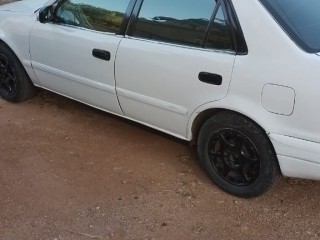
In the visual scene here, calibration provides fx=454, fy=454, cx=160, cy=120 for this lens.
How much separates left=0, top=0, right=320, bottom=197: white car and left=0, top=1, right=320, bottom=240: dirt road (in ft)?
0.79

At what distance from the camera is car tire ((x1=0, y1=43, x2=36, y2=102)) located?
16.1 feet

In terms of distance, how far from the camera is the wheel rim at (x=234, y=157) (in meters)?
3.24

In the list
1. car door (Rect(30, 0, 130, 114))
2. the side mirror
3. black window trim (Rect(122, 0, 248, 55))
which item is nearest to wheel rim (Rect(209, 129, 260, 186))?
black window trim (Rect(122, 0, 248, 55))

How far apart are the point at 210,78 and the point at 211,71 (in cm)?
5

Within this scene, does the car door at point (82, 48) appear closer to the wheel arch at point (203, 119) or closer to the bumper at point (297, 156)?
the wheel arch at point (203, 119)

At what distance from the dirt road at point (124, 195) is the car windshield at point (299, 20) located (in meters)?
1.20

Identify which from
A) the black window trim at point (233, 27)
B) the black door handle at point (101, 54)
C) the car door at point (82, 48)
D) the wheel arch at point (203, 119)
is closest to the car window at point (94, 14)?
the car door at point (82, 48)

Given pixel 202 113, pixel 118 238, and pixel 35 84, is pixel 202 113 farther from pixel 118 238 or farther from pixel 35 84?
pixel 35 84

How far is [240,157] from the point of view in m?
3.33

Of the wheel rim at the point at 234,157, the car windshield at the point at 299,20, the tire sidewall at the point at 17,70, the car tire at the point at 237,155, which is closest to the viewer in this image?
the car windshield at the point at 299,20

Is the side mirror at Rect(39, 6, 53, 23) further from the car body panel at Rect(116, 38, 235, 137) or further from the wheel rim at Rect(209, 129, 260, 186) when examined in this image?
the wheel rim at Rect(209, 129, 260, 186)

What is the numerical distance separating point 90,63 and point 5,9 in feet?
5.39

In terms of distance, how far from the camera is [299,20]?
298cm

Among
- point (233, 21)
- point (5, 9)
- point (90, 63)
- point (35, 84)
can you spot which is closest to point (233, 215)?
point (233, 21)
